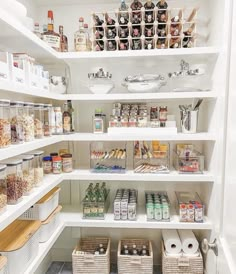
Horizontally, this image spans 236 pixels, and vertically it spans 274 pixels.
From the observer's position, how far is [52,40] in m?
1.75

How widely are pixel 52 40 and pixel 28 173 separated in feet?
3.02

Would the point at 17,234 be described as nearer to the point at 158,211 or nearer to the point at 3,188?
the point at 3,188

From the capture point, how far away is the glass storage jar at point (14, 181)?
1193 mm

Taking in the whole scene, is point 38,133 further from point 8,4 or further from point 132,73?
point 132,73

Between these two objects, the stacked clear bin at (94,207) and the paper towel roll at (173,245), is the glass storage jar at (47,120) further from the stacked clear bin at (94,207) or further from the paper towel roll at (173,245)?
the paper towel roll at (173,245)

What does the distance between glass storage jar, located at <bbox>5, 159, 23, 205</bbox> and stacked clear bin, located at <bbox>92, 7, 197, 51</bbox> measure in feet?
3.37

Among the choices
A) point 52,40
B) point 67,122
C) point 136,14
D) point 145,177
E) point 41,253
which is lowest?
point 41,253

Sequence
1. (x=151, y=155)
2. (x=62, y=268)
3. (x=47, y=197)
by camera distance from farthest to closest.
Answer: (x=62, y=268) < (x=151, y=155) < (x=47, y=197)

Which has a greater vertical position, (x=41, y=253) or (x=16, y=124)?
(x=16, y=124)

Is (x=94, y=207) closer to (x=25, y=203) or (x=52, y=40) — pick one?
(x=25, y=203)

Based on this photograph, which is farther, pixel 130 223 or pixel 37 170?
pixel 130 223

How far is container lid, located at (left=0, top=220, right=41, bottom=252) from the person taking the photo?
1181mm

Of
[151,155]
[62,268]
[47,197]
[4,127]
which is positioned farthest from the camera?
[62,268]

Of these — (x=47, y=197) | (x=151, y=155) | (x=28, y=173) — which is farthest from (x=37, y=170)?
(x=151, y=155)
